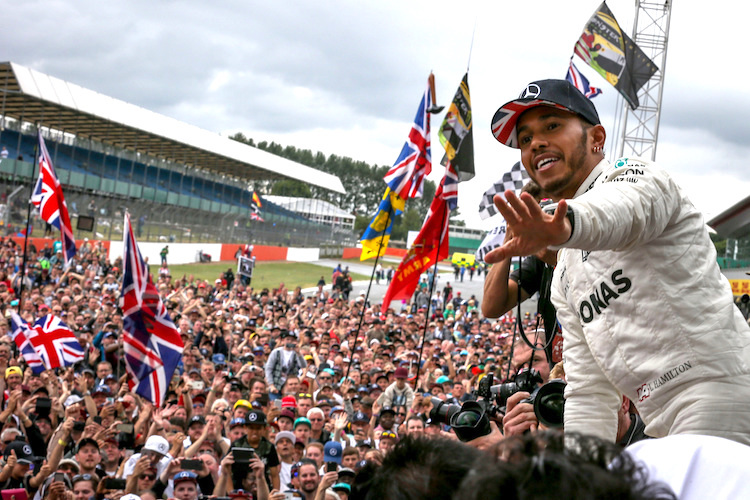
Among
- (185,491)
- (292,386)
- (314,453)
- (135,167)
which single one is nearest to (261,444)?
(314,453)

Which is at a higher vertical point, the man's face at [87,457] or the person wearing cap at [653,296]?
the person wearing cap at [653,296]

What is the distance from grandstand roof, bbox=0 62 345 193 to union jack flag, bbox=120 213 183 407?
1987 cm

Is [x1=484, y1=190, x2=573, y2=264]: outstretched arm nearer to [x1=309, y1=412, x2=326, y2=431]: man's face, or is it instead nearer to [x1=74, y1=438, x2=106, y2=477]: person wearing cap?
[x1=74, y1=438, x2=106, y2=477]: person wearing cap

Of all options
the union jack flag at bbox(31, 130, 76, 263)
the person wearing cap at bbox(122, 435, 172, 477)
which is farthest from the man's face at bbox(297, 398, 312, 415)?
the union jack flag at bbox(31, 130, 76, 263)

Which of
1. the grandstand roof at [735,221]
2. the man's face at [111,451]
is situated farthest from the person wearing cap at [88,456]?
the grandstand roof at [735,221]

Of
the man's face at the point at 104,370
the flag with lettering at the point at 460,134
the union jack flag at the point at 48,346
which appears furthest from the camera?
the man's face at the point at 104,370

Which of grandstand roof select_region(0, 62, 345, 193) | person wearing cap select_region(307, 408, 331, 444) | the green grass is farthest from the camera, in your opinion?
the green grass

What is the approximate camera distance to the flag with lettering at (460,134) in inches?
394

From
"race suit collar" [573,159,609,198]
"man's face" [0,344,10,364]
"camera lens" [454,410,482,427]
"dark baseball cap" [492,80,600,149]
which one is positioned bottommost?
"man's face" [0,344,10,364]

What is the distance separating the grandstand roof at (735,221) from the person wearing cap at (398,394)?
887 inches

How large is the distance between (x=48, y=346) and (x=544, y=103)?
32.6 ft

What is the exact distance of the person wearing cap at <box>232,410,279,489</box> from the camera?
6805 mm

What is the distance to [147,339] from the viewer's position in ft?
29.7

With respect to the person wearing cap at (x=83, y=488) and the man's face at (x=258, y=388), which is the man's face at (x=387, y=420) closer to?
the man's face at (x=258, y=388)
